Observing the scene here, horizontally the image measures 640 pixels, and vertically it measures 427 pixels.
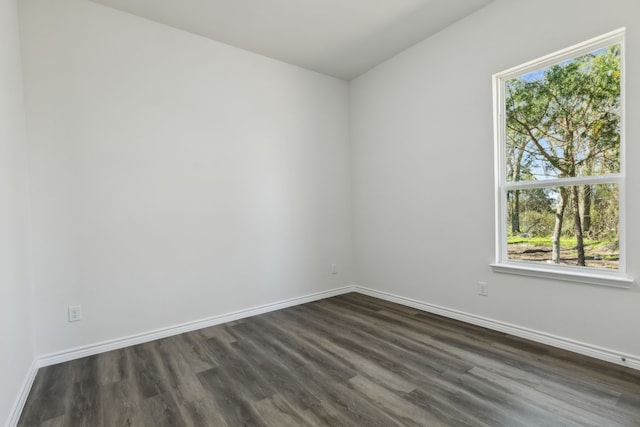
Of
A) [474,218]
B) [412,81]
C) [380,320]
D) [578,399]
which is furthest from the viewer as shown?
[412,81]

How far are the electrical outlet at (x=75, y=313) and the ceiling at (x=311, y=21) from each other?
97.6 inches

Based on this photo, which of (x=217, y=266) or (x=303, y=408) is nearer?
(x=303, y=408)

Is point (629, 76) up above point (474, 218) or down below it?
above

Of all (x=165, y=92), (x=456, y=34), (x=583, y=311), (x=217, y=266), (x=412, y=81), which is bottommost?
(x=583, y=311)

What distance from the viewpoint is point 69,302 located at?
248 cm

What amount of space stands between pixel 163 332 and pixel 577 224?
3579 mm

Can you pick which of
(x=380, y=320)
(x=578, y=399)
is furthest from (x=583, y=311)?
(x=380, y=320)

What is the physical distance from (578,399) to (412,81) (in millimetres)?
3039

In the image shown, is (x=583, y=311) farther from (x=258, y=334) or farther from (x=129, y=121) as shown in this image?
(x=129, y=121)

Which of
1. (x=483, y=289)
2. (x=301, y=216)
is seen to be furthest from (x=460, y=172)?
(x=301, y=216)

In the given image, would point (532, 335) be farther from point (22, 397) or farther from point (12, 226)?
point (12, 226)

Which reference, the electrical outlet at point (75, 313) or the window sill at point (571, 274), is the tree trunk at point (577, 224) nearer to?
the window sill at point (571, 274)

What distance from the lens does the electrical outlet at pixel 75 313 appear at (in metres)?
2.48

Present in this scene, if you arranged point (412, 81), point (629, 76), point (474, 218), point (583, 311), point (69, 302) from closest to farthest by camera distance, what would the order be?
1. point (629, 76)
2. point (583, 311)
3. point (69, 302)
4. point (474, 218)
5. point (412, 81)
